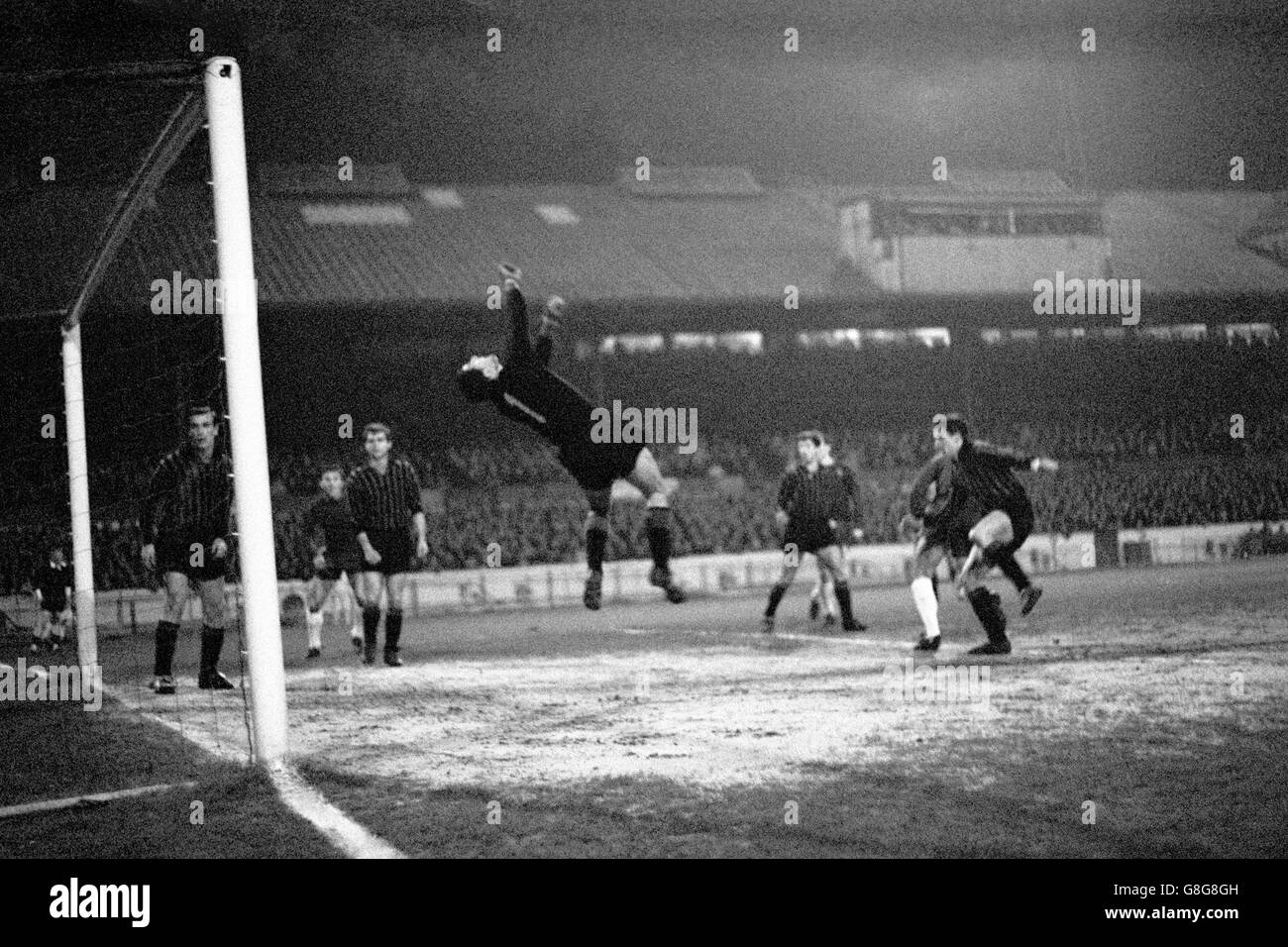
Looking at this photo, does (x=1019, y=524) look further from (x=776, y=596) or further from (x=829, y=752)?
(x=829, y=752)

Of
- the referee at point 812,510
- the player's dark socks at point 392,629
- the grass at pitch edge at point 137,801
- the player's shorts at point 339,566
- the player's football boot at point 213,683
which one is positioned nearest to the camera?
the grass at pitch edge at point 137,801

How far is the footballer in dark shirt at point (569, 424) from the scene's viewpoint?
8.91 metres

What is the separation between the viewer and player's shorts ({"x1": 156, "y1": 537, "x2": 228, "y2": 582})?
9727 mm

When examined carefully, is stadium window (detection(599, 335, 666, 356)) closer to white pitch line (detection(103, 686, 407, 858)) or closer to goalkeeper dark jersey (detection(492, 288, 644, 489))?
goalkeeper dark jersey (detection(492, 288, 644, 489))

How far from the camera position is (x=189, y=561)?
980 cm

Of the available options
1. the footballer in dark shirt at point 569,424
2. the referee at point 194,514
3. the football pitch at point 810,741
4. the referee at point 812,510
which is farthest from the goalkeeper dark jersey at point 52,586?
the footballer in dark shirt at point 569,424

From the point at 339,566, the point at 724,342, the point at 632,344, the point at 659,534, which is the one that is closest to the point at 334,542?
the point at 339,566

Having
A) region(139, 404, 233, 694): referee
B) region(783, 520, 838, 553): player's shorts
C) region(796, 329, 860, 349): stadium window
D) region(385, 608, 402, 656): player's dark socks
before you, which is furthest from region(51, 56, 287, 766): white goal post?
region(796, 329, 860, 349): stadium window

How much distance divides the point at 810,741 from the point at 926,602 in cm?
419

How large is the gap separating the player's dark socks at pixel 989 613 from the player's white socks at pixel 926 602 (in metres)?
0.56

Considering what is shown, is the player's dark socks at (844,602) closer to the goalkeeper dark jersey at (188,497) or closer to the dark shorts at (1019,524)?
the dark shorts at (1019,524)

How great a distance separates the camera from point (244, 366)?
7062mm
